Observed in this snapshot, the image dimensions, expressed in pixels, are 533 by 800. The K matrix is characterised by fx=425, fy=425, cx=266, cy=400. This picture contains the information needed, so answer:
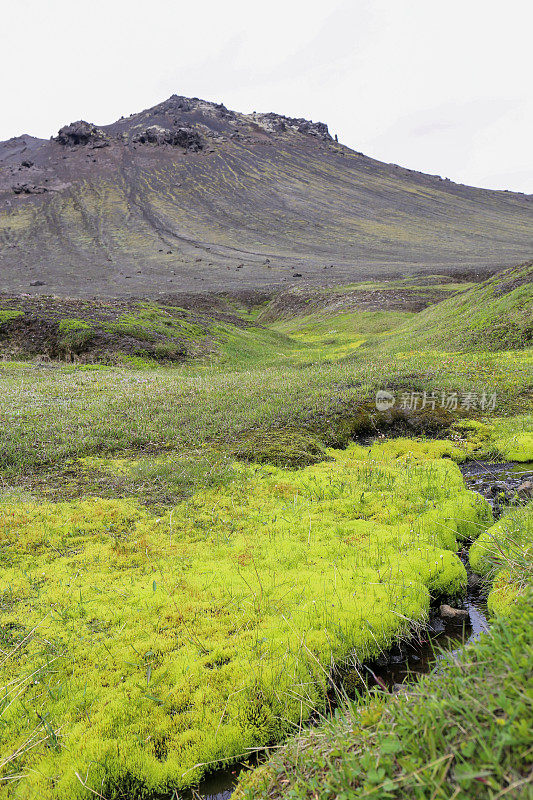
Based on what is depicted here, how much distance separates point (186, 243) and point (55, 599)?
144159 millimetres

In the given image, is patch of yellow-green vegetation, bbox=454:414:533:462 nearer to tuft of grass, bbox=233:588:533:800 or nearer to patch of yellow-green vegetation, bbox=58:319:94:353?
tuft of grass, bbox=233:588:533:800

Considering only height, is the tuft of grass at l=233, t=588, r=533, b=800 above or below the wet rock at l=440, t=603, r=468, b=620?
above

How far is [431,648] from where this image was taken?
7.37 m

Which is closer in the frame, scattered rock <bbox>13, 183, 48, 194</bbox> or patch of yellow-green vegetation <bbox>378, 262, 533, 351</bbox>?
patch of yellow-green vegetation <bbox>378, 262, 533, 351</bbox>

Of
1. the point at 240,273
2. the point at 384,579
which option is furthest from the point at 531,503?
the point at 240,273

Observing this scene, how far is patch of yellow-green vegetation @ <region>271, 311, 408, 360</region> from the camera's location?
146 feet

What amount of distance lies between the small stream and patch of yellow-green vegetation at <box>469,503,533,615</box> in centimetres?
50

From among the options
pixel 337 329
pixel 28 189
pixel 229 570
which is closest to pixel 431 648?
pixel 229 570

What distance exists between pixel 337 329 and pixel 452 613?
51316mm

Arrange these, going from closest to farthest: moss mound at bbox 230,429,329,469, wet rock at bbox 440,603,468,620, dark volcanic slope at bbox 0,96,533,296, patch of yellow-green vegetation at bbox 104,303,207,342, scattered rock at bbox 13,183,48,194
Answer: wet rock at bbox 440,603,468,620
moss mound at bbox 230,429,329,469
patch of yellow-green vegetation at bbox 104,303,207,342
dark volcanic slope at bbox 0,96,533,296
scattered rock at bbox 13,183,48,194

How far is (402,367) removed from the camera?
2542 centimetres

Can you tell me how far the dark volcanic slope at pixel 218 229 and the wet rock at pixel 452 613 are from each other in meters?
86.1

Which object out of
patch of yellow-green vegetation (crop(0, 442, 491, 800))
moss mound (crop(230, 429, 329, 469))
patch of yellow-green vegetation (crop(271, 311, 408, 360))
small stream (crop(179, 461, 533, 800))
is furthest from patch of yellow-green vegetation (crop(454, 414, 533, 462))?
patch of yellow-green vegetation (crop(271, 311, 408, 360))

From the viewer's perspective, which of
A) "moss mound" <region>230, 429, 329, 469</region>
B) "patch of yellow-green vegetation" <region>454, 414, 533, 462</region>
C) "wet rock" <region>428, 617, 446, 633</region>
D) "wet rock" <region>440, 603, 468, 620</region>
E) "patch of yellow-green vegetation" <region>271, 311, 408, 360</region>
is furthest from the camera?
"patch of yellow-green vegetation" <region>271, 311, 408, 360</region>
